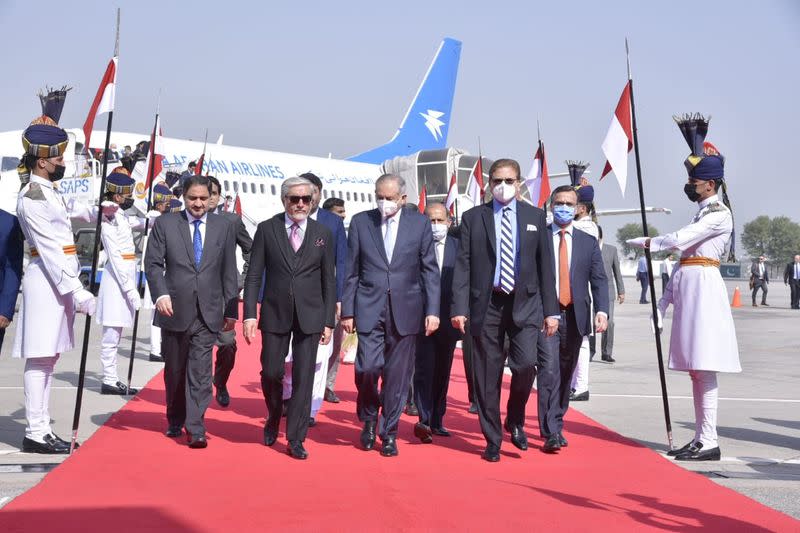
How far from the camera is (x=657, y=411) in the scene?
9977mm

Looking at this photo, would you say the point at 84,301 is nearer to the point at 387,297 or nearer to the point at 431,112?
the point at 387,297

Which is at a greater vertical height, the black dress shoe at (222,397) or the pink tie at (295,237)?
the pink tie at (295,237)

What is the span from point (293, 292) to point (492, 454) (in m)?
1.72

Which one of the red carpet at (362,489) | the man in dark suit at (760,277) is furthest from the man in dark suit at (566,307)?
the man in dark suit at (760,277)

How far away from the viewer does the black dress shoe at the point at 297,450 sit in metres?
7.15

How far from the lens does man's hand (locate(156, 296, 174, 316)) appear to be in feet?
24.7

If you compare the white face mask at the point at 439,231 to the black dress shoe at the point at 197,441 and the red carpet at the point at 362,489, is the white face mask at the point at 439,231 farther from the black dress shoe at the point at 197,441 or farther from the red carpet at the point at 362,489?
the black dress shoe at the point at 197,441

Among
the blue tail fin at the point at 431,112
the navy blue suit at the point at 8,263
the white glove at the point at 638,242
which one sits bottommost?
the navy blue suit at the point at 8,263

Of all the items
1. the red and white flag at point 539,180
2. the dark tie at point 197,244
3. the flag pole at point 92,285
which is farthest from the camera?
the red and white flag at point 539,180

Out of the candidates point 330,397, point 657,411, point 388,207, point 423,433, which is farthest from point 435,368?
point 657,411

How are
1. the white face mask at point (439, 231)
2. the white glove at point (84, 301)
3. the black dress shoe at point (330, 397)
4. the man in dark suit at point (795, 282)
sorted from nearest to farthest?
the white glove at point (84, 301) → the white face mask at point (439, 231) → the black dress shoe at point (330, 397) → the man in dark suit at point (795, 282)

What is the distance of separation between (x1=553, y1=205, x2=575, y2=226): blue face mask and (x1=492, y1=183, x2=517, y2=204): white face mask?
942 mm

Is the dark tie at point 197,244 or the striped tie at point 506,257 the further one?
the dark tie at point 197,244

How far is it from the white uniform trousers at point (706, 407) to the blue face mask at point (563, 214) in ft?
5.04
